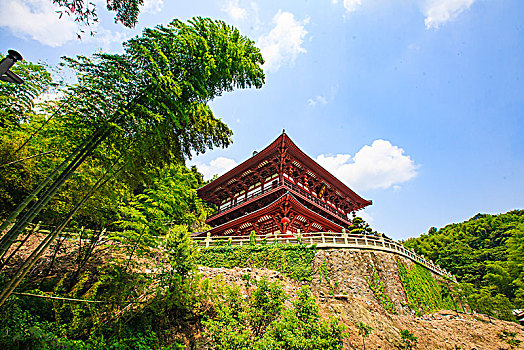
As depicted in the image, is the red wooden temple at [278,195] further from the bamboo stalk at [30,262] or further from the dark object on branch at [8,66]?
the dark object on branch at [8,66]

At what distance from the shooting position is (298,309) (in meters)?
5.14

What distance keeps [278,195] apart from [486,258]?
35013 millimetres

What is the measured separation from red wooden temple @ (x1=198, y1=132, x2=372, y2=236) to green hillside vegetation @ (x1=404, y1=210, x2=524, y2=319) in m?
8.52

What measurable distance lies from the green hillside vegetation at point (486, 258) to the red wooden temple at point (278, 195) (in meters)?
8.52

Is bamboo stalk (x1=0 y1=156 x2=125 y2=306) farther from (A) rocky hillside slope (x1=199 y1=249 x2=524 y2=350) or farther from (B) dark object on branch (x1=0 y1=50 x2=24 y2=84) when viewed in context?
(A) rocky hillside slope (x1=199 y1=249 x2=524 y2=350)

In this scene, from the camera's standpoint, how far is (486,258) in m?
32.0

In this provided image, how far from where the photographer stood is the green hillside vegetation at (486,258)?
12.0 meters

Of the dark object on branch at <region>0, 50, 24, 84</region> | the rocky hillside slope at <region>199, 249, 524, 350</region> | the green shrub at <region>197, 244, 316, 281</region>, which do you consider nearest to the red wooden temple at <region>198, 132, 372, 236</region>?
the green shrub at <region>197, 244, 316, 281</region>

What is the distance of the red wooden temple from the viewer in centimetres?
1470

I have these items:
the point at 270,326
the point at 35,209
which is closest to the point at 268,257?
the point at 270,326

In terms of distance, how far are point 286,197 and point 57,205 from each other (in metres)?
10.2

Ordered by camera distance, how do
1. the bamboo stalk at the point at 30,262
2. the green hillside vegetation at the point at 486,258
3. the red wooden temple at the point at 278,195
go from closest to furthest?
1. the bamboo stalk at the point at 30,262
2. the green hillside vegetation at the point at 486,258
3. the red wooden temple at the point at 278,195

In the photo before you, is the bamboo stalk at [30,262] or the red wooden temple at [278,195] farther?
the red wooden temple at [278,195]

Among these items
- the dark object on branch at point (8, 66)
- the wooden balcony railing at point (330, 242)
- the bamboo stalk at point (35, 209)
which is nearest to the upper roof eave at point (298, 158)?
the wooden balcony railing at point (330, 242)
